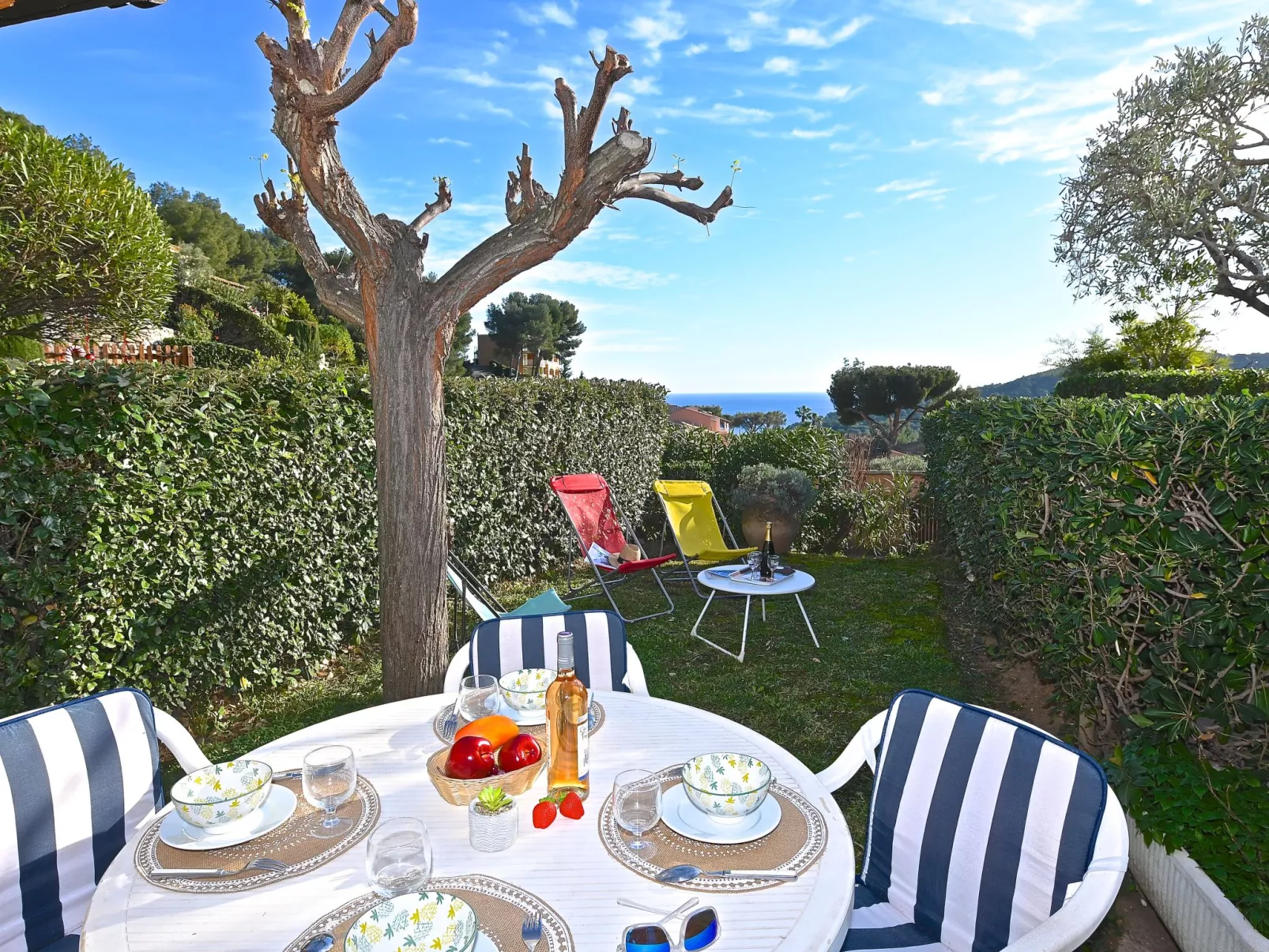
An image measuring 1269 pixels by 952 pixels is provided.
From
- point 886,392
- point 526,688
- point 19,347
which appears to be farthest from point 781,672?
Result: point 886,392

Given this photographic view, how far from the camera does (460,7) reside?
11.5 feet

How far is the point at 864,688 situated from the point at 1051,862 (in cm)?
298

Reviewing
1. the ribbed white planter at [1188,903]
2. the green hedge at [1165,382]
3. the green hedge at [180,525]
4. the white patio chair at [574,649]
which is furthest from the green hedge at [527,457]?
the green hedge at [1165,382]

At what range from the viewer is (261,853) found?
1303 mm

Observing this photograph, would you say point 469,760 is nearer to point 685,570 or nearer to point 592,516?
point 592,516

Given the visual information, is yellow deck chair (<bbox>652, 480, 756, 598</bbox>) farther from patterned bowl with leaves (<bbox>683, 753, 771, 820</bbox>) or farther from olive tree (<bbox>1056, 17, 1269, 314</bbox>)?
olive tree (<bbox>1056, 17, 1269, 314</bbox>)

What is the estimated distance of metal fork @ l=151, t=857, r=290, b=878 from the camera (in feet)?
4.05

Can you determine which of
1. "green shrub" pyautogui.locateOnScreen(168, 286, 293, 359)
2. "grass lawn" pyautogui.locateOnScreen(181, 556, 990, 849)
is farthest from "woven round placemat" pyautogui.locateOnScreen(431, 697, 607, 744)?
"green shrub" pyautogui.locateOnScreen(168, 286, 293, 359)

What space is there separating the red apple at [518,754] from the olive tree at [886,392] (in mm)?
23421

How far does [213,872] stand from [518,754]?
1.92ft

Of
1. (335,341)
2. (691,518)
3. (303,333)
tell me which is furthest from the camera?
(335,341)

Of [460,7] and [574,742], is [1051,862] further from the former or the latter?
[460,7]

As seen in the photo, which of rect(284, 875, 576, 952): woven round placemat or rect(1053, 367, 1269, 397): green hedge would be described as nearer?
rect(284, 875, 576, 952): woven round placemat

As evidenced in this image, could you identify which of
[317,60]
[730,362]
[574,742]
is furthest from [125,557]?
[730,362]
